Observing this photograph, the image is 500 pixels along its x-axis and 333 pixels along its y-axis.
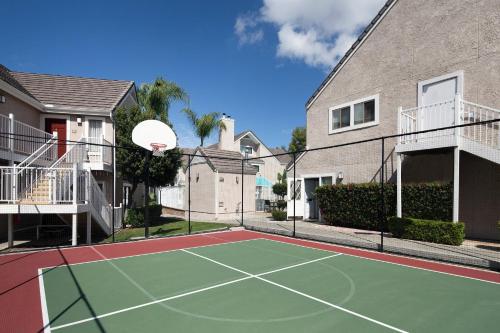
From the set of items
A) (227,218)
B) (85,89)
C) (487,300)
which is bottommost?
(227,218)

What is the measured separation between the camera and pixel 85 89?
1947 centimetres

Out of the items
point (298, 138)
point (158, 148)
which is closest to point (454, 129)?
point (158, 148)

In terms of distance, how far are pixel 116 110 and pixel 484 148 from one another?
18.2 meters

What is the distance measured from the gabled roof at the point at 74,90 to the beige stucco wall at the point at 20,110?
2.93ft

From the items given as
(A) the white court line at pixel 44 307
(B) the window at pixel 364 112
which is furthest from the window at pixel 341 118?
(A) the white court line at pixel 44 307

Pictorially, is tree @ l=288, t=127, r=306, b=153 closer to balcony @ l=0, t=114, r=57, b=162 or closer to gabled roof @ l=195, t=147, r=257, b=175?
gabled roof @ l=195, t=147, r=257, b=175

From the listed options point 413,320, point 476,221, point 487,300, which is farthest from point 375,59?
point 413,320

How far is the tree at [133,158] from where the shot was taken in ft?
55.0

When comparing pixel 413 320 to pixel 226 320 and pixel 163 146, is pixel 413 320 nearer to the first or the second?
pixel 226 320

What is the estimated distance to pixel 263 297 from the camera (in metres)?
5.22

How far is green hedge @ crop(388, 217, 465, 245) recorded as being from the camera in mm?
9273

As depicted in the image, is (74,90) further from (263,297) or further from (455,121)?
(455,121)

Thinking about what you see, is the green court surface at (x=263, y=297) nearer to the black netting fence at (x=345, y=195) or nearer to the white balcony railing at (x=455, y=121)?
the black netting fence at (x=345, y=195)

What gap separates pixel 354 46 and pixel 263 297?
14767 mm
